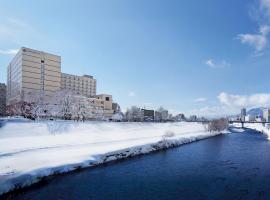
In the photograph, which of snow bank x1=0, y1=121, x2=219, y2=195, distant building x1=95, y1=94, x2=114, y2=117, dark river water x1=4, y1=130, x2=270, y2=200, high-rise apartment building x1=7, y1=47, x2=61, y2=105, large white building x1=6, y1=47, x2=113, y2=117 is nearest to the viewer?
dark river water x1=4, y1=130, x2=270, y2=200

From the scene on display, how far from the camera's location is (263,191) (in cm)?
2644

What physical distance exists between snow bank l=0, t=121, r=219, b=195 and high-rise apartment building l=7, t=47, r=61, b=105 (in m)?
68.8

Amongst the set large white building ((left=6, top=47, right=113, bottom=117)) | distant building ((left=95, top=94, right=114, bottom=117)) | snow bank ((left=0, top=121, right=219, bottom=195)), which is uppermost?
large white building ((left=6, top=47, right=113, bottom=117))

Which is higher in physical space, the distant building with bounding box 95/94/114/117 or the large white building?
the large white building

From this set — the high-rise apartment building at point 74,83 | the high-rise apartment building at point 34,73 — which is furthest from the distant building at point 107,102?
the high-rise apartment building at point 34,73

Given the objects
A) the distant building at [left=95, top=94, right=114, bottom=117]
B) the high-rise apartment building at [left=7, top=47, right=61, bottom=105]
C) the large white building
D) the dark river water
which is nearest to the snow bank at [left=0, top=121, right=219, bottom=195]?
the dark river water

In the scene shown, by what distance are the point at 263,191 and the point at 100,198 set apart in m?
16.3

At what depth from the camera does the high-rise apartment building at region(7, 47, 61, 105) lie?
132 meters

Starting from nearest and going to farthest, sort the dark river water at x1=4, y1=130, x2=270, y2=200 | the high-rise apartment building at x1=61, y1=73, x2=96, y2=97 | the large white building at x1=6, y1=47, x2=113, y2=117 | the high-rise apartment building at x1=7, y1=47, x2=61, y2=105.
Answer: the dark river water at x1=4, y1=130, x2=270, y2=200, the large white building at x1=6, y1=47, x2=113, y2=117, the high-rise apartment building at x1=7, y1=47, x2=61, y2=105, the high-rise apartment building at x1=61, y1=73, x2=96, y2=97

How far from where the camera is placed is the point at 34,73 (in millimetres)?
135750

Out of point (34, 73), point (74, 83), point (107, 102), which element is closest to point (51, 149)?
point (34, 73)

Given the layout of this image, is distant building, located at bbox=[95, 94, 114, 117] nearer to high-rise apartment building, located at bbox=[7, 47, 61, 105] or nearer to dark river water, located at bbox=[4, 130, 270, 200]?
high-rise apartment building, located at bbox=[7, 47, 61, 105]

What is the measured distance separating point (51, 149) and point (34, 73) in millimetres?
101575

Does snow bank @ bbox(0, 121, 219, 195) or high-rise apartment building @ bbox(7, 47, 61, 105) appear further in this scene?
high-rise apartment building @ bbox(7, 47, 61, 105)
